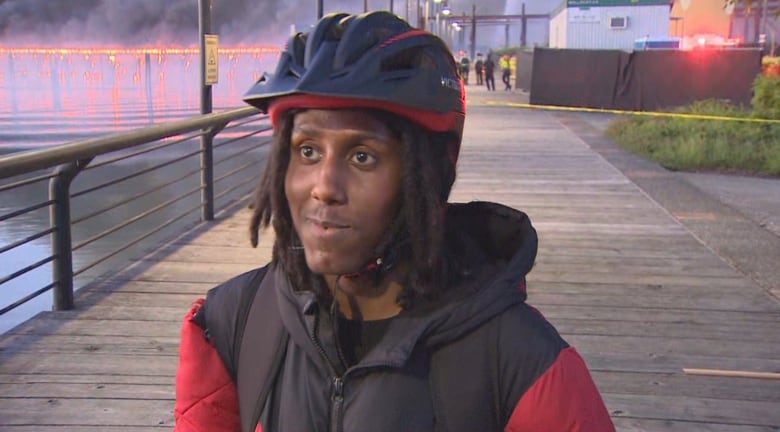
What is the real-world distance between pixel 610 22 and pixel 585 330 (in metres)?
39.8

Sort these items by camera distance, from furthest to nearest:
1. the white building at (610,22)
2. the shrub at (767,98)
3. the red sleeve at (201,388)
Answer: the white building at (610,22) < the shrub at (767,98) < the red sleeve at (201,388)

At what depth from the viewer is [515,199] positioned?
32.7ft

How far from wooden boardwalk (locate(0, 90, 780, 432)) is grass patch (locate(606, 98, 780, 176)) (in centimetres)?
564

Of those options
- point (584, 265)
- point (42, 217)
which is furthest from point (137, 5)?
point (584, 265)

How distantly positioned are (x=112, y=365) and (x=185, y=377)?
298cm

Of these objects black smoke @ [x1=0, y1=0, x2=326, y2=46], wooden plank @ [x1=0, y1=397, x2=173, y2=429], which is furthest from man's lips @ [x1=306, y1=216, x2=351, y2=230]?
black smoke @ [x1=0, y1=0, x2=326, y2=46]

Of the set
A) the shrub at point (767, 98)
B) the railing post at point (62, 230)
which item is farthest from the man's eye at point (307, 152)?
the shrub at point (767, 98)

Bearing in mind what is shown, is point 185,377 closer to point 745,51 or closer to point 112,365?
point 112,365

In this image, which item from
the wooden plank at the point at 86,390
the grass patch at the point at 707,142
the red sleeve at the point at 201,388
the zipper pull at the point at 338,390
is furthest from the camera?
the grass patch at the point at 707,142

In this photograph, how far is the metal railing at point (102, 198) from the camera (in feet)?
16.9

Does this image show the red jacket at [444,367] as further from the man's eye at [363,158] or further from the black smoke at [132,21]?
the black smoke at [132,21]

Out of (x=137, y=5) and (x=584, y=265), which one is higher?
(x=137, y=5)

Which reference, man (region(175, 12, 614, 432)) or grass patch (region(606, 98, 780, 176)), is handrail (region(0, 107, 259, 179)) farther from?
grass patch (region(606, 98, 780, 176))

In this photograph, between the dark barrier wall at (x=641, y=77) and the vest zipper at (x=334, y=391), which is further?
the dark barrier wall at (x=641, y=77)
